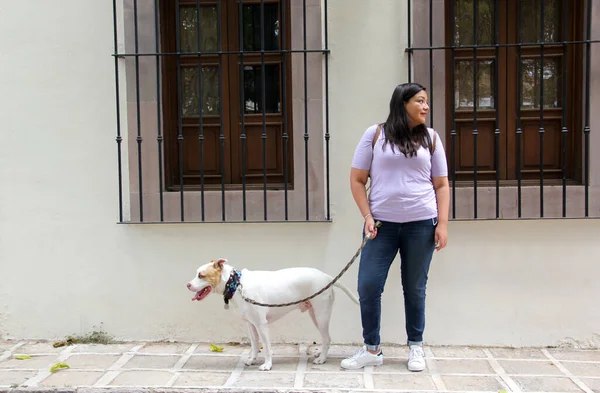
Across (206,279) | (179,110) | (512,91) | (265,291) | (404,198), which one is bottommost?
(265,291)

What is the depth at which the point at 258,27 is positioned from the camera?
4695mm

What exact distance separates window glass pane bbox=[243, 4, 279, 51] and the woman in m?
1.40

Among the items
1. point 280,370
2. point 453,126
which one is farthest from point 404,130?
point 280,370

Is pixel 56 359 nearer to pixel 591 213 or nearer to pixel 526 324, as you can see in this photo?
pixel 526 324

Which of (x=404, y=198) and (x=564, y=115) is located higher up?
(x=564, y=115)

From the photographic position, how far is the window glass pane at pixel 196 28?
15.6 feet

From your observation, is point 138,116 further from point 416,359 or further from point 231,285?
point 416,359

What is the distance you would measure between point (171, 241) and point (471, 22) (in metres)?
2.97

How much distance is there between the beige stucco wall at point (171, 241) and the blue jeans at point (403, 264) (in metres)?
0.63

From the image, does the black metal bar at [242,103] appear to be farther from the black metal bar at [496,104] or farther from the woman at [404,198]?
the black metal bar at [496,104]

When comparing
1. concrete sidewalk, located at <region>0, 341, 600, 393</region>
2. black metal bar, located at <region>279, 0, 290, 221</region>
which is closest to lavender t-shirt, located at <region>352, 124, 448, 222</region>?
black metal bar, located at <region>279, 0, 290, 221</region>

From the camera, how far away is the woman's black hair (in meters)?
3.64

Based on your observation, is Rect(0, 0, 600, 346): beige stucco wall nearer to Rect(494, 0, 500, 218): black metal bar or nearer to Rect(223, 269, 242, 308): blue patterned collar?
Rect(494, 0, 500, 218): black metal bar

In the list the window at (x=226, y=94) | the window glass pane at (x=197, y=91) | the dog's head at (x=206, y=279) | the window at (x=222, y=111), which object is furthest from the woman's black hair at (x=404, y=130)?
the window glass pane at (x=197, y=91)
